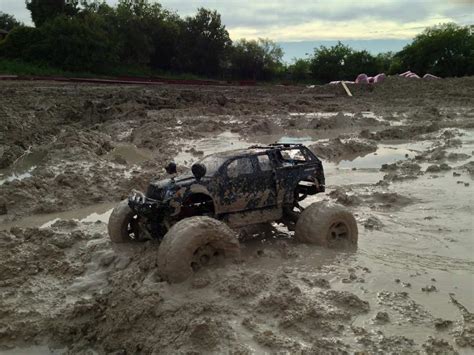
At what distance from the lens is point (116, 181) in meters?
14.1

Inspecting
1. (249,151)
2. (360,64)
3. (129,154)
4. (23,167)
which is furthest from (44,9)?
(249,151)

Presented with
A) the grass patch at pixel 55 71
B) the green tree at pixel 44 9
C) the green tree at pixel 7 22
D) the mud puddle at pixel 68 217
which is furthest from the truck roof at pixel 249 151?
the green tree at pixel 7 22

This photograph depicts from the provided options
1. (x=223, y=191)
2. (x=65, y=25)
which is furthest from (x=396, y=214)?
Answer: (x=65, y=25)

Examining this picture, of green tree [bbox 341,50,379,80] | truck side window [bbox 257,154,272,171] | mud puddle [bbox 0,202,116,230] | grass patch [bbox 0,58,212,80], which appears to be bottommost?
mud puddle [bbox 0,202,116,230]

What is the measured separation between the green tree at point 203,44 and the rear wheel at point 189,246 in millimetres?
52837

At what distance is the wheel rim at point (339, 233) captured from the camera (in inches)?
356

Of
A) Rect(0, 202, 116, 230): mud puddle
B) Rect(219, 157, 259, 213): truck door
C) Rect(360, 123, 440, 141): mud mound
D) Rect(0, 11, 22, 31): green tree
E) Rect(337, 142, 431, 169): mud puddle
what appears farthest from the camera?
Rect(0, 11, 22, 31): green tree

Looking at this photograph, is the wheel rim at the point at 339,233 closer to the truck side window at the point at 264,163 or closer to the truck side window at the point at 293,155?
the truck side window at the point at 293,155

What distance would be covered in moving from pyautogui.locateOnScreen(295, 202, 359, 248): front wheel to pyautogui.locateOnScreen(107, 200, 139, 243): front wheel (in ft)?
9.11

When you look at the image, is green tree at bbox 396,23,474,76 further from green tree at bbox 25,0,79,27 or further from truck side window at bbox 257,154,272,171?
truck side window at bbox 257,154,272,171

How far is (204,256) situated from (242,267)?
60 centimetres

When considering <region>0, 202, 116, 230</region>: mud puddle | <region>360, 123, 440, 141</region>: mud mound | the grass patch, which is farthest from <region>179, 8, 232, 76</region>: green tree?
<region>0, 202, 116, 230</region>: mud puddle

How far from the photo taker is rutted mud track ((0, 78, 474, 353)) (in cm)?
627

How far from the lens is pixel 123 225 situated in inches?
356
